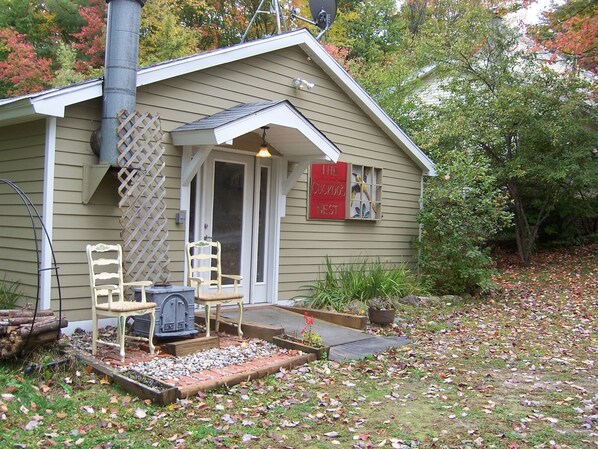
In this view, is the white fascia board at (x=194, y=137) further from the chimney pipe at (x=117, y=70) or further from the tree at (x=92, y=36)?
the tree at (x=92, y=36)

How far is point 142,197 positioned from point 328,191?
12.7ft

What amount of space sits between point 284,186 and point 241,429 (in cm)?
505

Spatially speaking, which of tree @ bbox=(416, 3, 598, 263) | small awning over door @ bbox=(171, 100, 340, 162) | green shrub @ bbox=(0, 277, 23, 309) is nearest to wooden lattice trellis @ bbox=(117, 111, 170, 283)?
small awning over door @ bbox=(171, 100, 340, 162)

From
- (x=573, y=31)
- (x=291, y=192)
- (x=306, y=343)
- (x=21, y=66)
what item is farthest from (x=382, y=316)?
(x=21, y=66)

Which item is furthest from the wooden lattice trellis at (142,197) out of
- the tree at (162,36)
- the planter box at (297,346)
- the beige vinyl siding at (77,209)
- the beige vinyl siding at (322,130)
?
the tree at (162,36)

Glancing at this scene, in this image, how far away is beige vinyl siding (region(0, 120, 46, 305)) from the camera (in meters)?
6.30

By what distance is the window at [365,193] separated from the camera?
10.0m

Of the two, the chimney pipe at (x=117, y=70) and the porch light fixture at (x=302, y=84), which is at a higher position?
the porch light fixture at (x=302, y=84)

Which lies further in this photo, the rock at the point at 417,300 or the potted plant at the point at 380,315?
the rock at the point at 417,300

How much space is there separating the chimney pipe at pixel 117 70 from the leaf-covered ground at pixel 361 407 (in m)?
2.56

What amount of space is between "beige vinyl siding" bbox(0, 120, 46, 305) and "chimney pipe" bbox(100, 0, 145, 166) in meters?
0.69

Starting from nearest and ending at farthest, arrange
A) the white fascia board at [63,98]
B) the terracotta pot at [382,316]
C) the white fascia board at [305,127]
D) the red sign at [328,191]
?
1. the white fascia board at [63,98]
2. the white fascia board at [305,127]
3. the terracotta pot at [382,316]
4. the red sign at [328,191]

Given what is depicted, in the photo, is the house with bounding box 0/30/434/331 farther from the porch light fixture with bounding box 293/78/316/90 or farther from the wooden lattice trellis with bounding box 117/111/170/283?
the wooden lattice trellis with bounding box 117/111/170/283

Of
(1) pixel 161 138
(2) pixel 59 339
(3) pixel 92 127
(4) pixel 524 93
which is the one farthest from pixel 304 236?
(4) pixel 524 93
